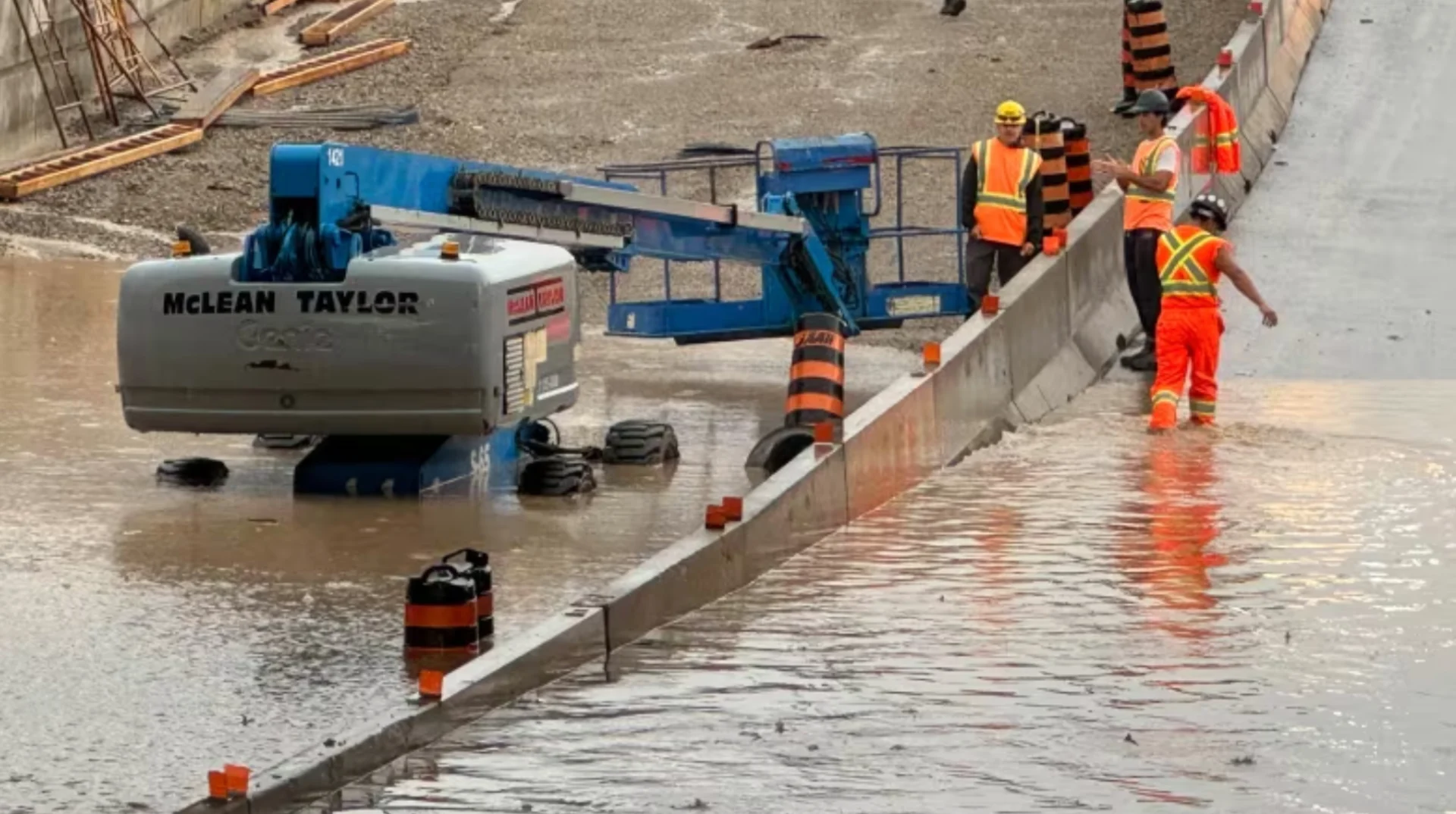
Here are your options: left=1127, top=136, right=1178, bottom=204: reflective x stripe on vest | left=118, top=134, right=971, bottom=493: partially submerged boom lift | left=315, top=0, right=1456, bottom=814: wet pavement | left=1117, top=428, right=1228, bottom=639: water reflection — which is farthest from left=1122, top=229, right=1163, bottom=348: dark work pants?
left=118, top=134, right=971, bottom=493: partially submerged boom lift

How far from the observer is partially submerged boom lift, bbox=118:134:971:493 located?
14.9m

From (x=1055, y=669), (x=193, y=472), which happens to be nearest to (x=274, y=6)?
(x=193, y=472)

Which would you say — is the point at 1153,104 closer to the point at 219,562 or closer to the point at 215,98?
the point at 219,562

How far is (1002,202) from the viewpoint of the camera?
1995 cm

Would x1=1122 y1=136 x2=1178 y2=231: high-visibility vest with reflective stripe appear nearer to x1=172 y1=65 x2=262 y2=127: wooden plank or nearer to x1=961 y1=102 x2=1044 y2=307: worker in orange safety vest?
x1=961 y1=102 x2=1044 y2=307: worker in orange safety vest

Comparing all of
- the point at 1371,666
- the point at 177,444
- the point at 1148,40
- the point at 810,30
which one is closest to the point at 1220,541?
the point at 1371,666

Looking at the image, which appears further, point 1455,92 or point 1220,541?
point 1455,92

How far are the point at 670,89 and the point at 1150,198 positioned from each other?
1064cm

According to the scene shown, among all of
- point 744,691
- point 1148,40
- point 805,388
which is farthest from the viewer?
point 1148,40

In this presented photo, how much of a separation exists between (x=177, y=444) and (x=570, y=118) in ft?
39.2

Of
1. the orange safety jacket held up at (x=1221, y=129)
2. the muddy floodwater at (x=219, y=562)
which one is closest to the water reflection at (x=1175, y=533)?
the muddy floodwater at (x=219, y=562)

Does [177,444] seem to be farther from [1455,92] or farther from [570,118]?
[1455,92]

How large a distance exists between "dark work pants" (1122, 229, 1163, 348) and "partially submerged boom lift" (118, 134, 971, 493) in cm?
502

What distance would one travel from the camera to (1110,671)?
39.2 feet
